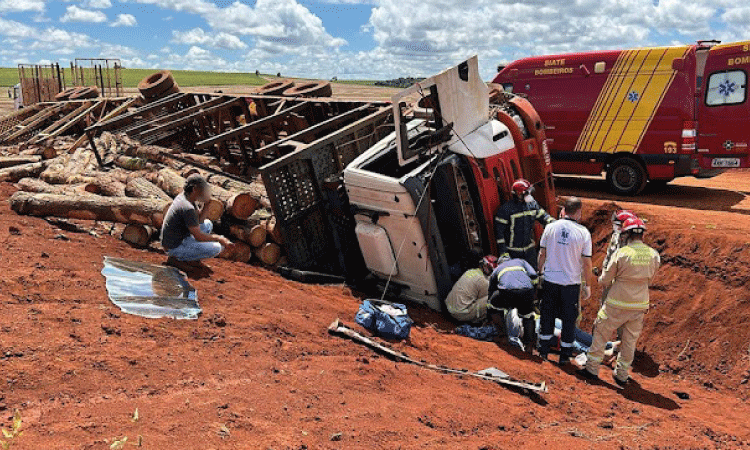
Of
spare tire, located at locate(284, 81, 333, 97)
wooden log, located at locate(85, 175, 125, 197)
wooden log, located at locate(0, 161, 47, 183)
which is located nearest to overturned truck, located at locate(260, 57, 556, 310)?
wooden log, located at locate(85, 175, 125, 197)

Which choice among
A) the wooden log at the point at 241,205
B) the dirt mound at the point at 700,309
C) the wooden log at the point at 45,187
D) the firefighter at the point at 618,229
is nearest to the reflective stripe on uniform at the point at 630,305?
the firefighter at the point at 618,229

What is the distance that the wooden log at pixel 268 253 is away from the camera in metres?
8.16

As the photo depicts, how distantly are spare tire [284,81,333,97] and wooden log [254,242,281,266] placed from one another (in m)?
5.65

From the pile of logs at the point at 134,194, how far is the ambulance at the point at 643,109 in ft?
20.9

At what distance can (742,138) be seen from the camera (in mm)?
10352

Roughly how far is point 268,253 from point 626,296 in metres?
4.54

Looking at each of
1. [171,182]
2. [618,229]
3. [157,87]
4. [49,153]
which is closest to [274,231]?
[171,182]

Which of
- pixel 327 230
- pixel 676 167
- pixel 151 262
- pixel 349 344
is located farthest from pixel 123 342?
pixel 676 167

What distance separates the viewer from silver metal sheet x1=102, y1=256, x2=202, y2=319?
530 cm

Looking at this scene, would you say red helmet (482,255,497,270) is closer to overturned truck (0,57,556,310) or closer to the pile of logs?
overturned truck (0,57,556,310)

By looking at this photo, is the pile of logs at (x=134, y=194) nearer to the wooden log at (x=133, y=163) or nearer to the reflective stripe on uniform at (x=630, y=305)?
the wooden log at (x=133, y=163)

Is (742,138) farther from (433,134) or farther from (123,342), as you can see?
(123,342)

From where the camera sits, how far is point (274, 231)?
26.7 feet

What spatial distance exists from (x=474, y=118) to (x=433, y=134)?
2.75 ft
